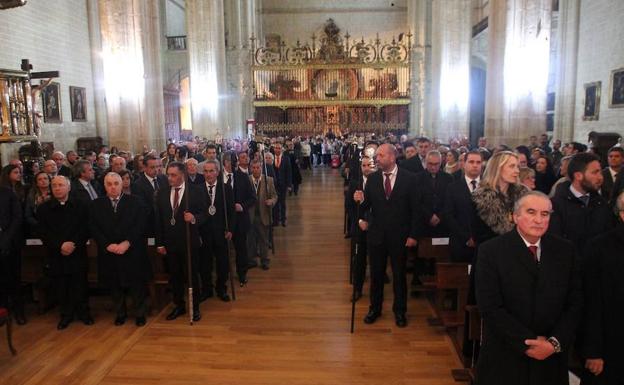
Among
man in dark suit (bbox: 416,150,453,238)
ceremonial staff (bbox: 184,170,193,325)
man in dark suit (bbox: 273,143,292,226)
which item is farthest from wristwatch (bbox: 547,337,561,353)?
man in dark suit (bbox: 273,143,292,226)

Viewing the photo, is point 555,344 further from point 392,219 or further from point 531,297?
point 392,219

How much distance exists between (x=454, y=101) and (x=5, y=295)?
15.9 m

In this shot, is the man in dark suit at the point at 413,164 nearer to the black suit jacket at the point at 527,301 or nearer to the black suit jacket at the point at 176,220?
the black suit jacket at the point at 176,220

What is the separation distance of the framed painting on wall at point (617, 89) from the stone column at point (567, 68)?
209cm

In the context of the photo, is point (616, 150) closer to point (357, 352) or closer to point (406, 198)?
point (406, 198)

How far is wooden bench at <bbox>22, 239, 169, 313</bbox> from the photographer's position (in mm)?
6555

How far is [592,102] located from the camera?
49.0ft

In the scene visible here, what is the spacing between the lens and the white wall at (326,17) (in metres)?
35.8

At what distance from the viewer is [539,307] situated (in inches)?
122

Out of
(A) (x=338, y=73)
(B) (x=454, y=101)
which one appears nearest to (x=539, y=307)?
(B) (x=454, y=101)

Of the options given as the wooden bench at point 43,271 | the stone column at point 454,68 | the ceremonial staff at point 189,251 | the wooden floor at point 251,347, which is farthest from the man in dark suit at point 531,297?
the stone column at point 454,68

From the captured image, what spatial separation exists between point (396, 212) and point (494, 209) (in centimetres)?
154

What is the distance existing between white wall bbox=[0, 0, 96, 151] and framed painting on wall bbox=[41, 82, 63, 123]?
0.70ft

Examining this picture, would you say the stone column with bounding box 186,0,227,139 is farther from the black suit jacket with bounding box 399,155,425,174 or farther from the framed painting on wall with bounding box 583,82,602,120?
the black suit jacket with bounding box 399,155,425,174
